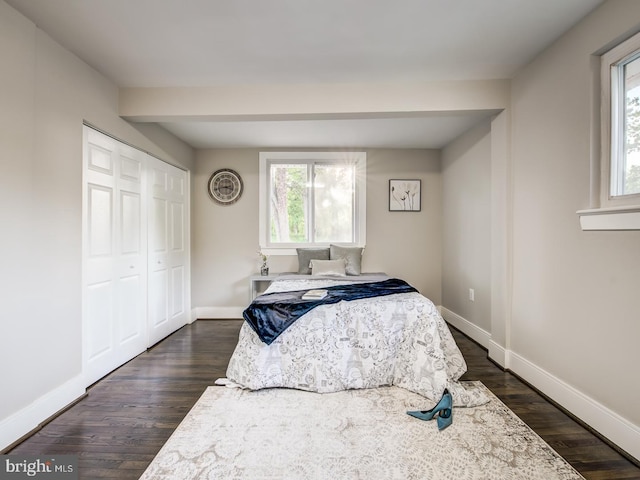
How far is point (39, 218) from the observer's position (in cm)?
199

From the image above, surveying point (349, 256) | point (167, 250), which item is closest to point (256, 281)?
point (167, 250)

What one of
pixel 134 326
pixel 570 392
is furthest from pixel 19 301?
pixel 570 392

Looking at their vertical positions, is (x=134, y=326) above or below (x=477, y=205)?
below

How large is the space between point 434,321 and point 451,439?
0.77 meters

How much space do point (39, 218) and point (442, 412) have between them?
280cm

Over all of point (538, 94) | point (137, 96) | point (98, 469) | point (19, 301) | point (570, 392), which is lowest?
point (98, 469)

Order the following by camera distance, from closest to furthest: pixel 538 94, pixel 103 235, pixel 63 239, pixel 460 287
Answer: pixel 63 239, pixel 538 94, pixel 103 235, pixel 460 287

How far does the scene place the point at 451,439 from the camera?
1.75 meters

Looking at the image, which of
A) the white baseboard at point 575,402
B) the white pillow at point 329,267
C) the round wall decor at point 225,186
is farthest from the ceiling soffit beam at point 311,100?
the white baseboard at point 575,402

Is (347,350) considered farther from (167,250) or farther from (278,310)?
(167,250)

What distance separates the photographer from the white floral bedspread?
2.33 m

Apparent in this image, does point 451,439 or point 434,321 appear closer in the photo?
point 451,439

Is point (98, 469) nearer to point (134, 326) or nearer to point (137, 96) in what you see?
point (134, 326)

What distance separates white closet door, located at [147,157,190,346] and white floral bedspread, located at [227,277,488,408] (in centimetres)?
158
